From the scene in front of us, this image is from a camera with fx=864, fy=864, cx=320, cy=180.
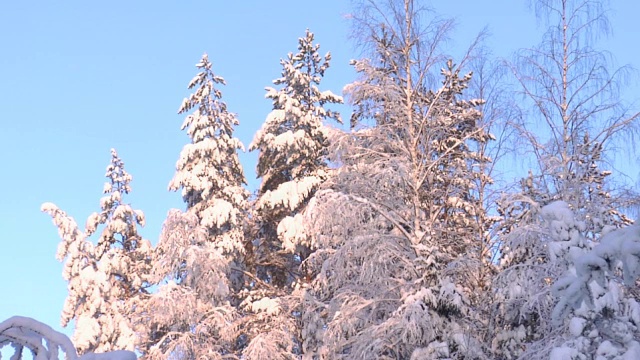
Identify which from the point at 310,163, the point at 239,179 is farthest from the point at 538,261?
the point at 239,179

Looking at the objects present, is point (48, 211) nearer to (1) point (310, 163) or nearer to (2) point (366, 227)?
(1) point (310, 163)

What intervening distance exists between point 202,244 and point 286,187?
2.98 m

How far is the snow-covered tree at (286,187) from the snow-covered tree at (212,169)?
805mm

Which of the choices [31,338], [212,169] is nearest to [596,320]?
[31,338]

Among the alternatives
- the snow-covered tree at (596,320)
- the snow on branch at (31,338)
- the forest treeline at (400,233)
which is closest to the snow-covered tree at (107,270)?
the forest treeline at (400,233)

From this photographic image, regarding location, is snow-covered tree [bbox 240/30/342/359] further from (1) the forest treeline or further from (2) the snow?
(2) the snow

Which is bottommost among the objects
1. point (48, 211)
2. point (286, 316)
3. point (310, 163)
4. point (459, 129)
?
point (286, 316)

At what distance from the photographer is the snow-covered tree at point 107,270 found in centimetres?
2620

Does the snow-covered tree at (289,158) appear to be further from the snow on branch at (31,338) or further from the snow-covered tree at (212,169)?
the snow on branch at (31,338)

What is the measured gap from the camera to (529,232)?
1606 centimetres

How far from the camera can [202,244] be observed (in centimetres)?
2292

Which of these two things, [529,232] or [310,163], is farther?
[310,163]

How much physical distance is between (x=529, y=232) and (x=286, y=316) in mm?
8041

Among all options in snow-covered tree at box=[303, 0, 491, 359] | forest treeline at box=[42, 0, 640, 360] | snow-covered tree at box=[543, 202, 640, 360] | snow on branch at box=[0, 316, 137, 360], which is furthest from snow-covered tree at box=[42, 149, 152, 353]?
snow on branch at box=[0, 316, 137, 360]
